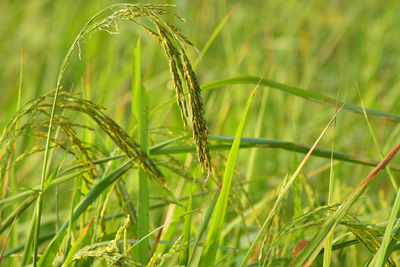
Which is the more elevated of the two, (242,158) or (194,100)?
(194,100)

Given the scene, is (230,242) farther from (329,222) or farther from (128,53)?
(128,53)

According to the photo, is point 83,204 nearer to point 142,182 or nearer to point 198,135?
point 142,182

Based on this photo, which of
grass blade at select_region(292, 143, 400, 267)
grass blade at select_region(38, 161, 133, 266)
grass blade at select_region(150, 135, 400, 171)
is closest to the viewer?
grass blade at select_region(292, 143, 400, 267)

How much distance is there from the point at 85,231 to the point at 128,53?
2284 millimetres

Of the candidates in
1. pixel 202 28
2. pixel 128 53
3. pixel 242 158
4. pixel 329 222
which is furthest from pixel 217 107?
pixel 329 222

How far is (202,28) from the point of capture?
359 centimetres

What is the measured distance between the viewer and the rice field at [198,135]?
33.7 inches

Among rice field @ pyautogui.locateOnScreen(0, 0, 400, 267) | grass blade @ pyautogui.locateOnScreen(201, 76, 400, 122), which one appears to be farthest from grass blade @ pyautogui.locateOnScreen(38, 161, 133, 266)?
grass blade @ pyautogui.locateOnScreen(201, 76, 400, 122)

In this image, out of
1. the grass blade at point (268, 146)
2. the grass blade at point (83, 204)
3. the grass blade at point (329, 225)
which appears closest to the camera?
the grass blade at point (329, 225)

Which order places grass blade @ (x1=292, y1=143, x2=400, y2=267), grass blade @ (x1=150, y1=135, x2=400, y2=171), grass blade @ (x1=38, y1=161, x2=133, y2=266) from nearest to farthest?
1. grass blade @ (x1=292, y1=143, x2=400, y2=267)
2. grass blade @ (x1=38, y1=161, x2=133, y2=266)
3. grass blade @ (x1=150, y1=135, x2=400, y2=171)

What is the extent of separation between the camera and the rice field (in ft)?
2.81

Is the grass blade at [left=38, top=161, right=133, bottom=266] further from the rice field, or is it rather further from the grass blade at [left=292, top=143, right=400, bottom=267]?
the grass blade at [left=292, top=143, right=400, bottom=267]

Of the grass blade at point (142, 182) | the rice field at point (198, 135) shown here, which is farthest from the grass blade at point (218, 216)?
the grass blade at point (142, 182)

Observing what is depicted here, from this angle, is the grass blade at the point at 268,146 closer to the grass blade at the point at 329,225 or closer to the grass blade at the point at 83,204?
the grass blade at the point at 83,204
